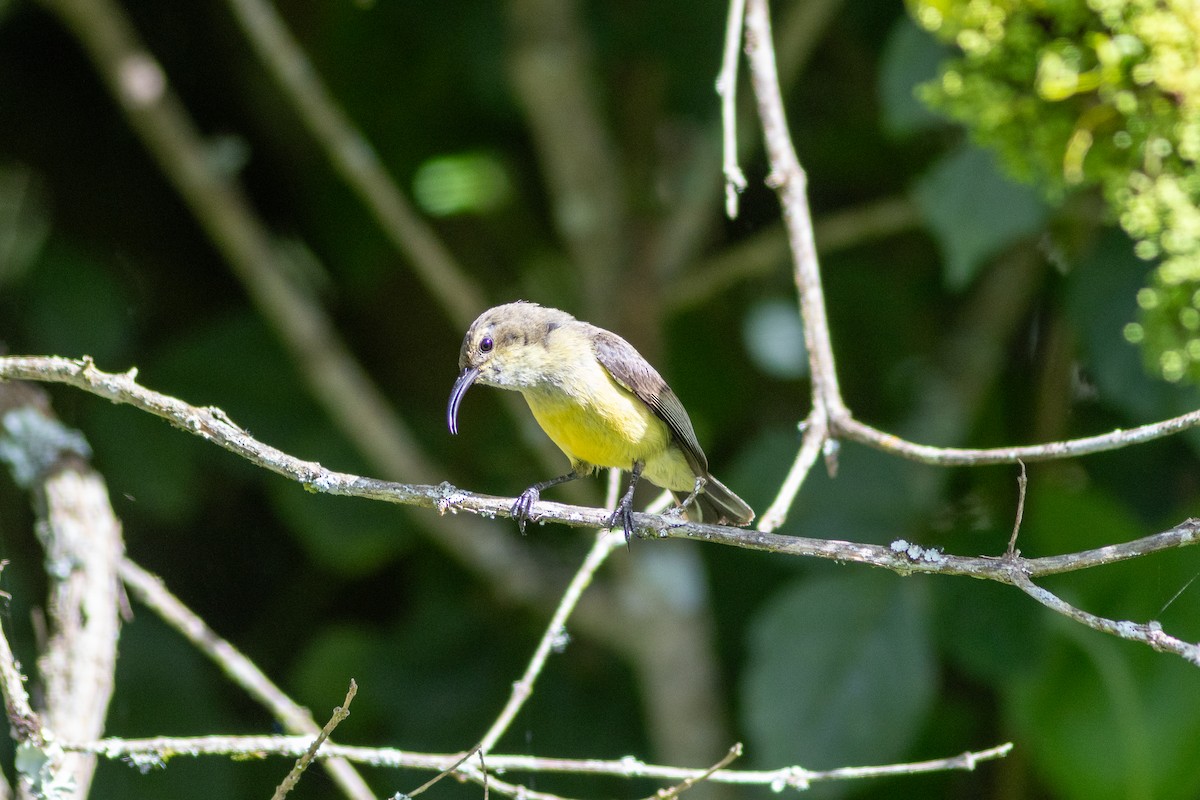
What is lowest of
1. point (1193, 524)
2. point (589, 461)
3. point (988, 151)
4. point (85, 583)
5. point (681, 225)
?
point (1193, 524)

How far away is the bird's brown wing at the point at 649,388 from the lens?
12.0 feet

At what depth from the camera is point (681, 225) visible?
4.96 metres

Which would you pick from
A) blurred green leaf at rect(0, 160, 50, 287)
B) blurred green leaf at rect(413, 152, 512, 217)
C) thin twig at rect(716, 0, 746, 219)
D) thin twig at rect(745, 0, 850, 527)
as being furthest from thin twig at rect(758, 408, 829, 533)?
blurred green leaf at rect(0, 160, 50, 287)

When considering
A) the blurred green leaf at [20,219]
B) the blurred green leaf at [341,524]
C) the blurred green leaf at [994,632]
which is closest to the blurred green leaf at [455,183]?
the blurred green leaf at [341,524]

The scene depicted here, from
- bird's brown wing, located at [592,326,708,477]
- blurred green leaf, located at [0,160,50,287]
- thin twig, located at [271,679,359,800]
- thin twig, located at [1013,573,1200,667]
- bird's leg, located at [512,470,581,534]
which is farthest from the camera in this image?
blurred green leaf, located at [0,160,50,287]

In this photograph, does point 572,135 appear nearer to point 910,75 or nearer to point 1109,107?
point 910,75

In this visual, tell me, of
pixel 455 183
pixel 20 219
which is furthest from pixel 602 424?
pixel 20 219

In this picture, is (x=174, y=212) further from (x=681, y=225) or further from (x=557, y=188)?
(x=681, y=225)

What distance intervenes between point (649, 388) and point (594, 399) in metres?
0.19

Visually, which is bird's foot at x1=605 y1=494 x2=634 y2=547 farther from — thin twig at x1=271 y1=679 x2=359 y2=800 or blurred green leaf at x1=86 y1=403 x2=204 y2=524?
blurred green leaf at x1=86 y1=403 x2=204 y2=524

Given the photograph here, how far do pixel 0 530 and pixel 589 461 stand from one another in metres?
2.39

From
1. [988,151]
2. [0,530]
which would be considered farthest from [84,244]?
[988,151]

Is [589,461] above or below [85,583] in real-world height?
above

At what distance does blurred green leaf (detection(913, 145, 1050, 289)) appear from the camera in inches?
139
